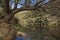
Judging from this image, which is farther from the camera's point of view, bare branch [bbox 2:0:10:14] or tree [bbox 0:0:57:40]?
tree [bbox 0:0:57:40]

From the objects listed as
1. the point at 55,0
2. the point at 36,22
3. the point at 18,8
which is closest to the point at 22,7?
the point at 18,8

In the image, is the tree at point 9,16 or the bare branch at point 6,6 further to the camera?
the tree at point 9,16

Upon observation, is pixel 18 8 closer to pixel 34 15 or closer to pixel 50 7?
pixel 34 15

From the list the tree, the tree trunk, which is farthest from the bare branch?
the tree trunk

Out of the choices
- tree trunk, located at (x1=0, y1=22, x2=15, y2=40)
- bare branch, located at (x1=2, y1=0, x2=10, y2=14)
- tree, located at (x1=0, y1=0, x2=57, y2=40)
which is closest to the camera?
bare branch, located at (x1=2, y1=0, x2=10, y2=14)

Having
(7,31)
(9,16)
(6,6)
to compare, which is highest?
(6,6)

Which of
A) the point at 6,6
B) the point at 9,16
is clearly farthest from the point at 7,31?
the point at 6,6

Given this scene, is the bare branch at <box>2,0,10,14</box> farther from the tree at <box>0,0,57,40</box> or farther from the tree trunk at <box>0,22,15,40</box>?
the tree trunk at <box>0,22,15,40</box>

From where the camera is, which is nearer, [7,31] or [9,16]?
[9,16]

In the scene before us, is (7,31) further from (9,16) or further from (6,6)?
(6,6)

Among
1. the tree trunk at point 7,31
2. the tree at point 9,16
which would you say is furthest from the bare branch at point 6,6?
the tree trunk at point 7,31

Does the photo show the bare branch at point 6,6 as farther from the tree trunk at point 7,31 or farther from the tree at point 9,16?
the tree trunk at point 7,31

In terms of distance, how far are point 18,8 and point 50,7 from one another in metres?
0.94

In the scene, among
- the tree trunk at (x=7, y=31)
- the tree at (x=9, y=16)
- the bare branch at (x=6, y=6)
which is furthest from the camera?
the tree trunk at (x=7, y=31)
